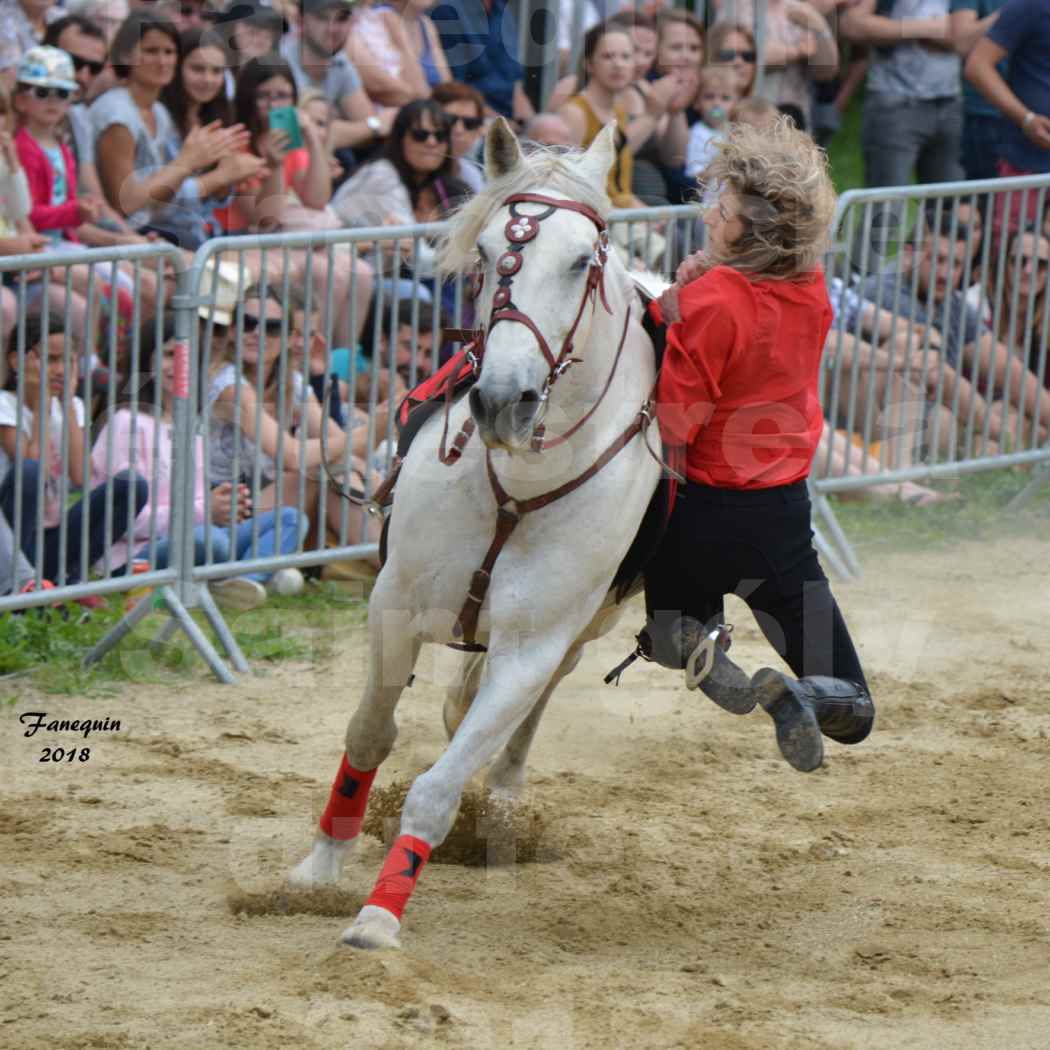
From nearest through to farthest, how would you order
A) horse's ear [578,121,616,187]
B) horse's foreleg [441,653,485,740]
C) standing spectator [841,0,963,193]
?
horse's ear [578,121,616,187] → horse's foreleg [441,653,485,740] → standing spectator [841,0,963,193]

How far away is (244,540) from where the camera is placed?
727 centimetres

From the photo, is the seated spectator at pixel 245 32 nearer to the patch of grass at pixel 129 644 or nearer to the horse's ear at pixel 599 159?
the patch of grass at pixel 129 644

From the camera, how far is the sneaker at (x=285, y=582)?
7.64 meters

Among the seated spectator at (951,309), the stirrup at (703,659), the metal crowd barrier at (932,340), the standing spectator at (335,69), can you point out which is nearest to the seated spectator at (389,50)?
the standing spectator at (335,69)

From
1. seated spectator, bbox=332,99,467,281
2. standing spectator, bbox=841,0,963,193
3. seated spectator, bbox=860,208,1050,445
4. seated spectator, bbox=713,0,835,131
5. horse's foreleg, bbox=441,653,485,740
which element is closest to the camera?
horse's foreleg, bbox=441,653,485,740

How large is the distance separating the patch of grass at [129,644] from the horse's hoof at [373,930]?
258 centimetres

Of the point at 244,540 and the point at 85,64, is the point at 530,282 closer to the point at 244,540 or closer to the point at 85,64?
the point at 244,540

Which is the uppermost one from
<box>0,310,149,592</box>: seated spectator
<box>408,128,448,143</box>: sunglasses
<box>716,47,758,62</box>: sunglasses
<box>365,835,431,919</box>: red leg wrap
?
<box>716,47,758,62</box>: sunglasses

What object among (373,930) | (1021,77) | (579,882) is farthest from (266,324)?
(1021,77)

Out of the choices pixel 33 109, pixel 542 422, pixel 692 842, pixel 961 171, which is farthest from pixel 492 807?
pixel 961 171

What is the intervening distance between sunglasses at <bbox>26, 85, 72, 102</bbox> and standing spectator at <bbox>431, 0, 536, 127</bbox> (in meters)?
3.25

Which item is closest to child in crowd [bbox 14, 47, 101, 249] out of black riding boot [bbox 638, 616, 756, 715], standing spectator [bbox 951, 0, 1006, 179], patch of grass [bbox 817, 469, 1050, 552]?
patch of grass [bbox 817, 469, 1050, 552]

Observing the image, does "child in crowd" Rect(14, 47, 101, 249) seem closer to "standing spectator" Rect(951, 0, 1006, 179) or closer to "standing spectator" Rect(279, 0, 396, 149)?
"standing spectator" Rect(279, 0, 396, 149)

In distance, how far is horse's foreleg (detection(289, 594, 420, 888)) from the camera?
4.61 meters
